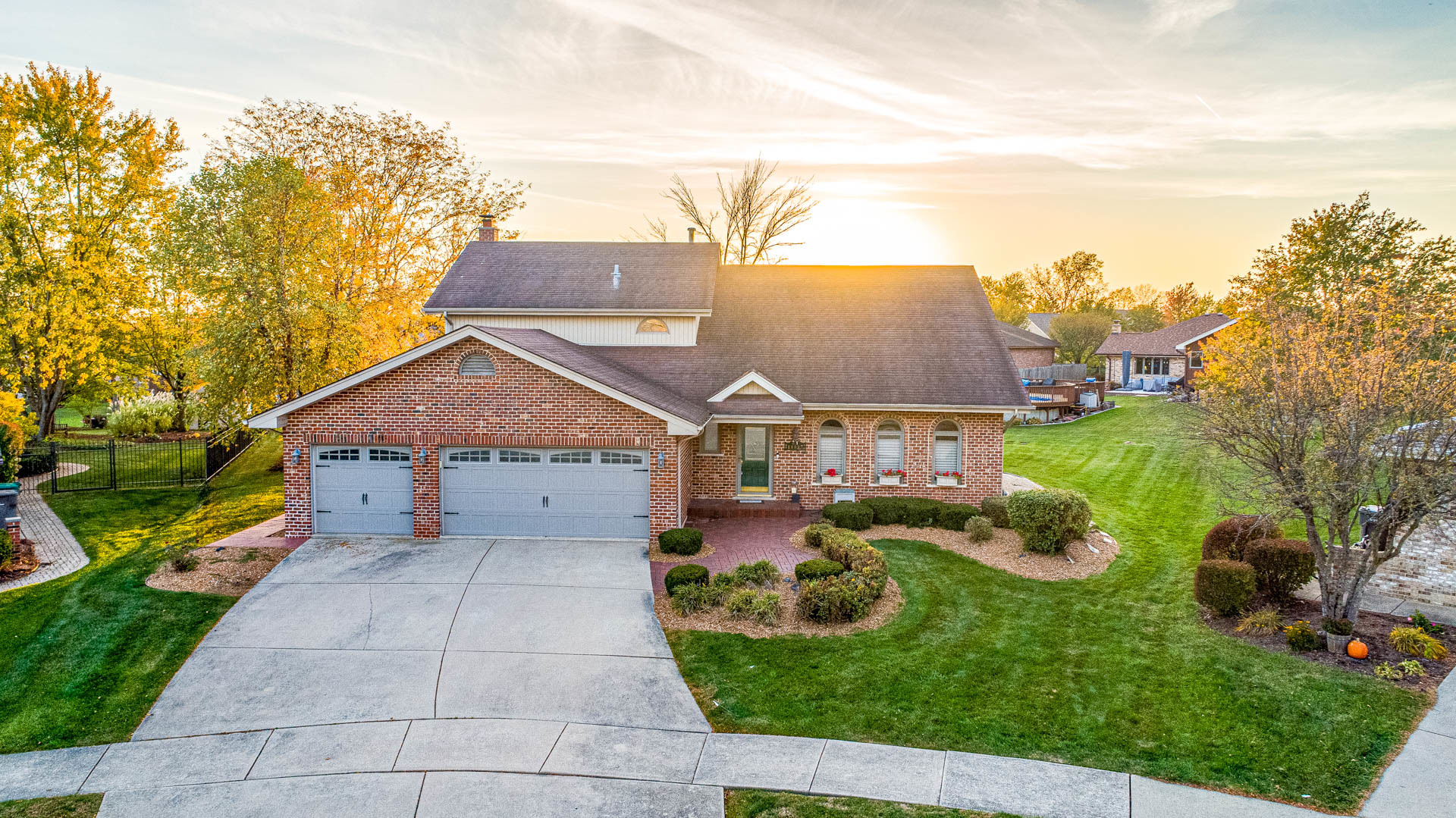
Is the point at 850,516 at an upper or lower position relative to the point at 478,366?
lower

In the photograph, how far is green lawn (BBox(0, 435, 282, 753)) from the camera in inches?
349

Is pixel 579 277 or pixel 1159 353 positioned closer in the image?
pixel 579 277

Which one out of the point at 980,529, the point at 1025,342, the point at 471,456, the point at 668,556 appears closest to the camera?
the point at 668,556

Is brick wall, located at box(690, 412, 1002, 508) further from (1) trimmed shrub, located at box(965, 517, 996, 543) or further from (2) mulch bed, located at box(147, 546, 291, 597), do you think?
(2) mulch bed, located at box(147, 546, 291, 597)

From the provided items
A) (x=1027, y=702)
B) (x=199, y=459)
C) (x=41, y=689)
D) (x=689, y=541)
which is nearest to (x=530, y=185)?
(x=199, y=459)

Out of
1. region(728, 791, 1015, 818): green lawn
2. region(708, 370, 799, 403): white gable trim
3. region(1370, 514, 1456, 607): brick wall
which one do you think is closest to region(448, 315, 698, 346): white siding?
region(708, 370, 799, 403): white gable trim

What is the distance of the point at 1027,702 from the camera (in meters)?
9.26

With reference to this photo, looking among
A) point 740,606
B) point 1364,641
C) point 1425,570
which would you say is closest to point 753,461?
point 740,606

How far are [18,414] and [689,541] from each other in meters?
18.6

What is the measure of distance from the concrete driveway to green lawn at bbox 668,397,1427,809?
1047mm

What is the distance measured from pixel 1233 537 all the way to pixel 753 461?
414 inches

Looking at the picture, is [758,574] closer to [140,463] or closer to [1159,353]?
[140,463]

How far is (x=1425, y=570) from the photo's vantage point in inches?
484

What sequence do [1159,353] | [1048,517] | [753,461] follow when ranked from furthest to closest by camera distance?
[1159,353] < [753,461] < [1048,517]
